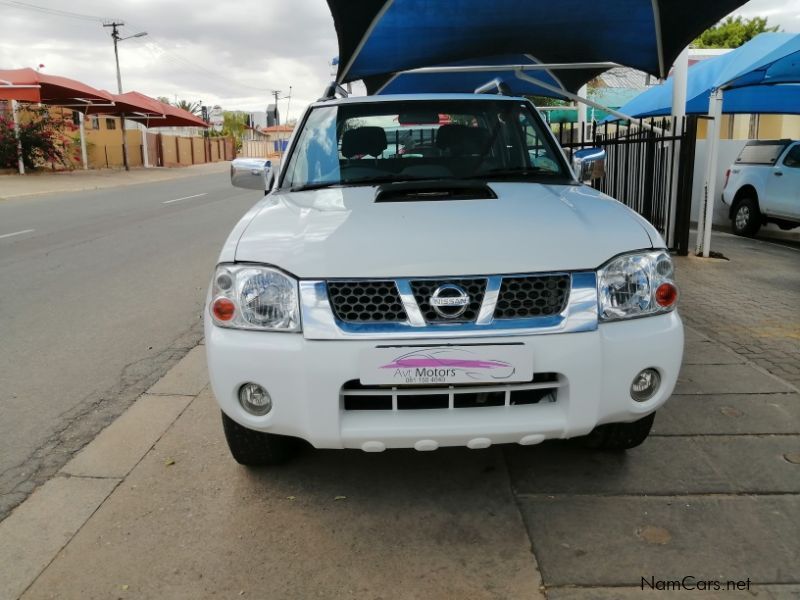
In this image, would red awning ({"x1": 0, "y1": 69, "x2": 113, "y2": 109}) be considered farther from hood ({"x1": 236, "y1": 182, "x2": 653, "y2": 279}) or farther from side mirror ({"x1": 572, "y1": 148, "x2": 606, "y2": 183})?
hood ({"x1": 236, "y1": 182, "x2": 653, "y2": 279})

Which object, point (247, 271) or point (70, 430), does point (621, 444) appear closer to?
point (247, 271)

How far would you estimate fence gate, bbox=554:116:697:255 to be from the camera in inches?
358

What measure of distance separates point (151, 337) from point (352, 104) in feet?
8.65

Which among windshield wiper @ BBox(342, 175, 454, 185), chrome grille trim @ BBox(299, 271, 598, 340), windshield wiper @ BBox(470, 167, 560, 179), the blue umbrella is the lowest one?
chrome grille trim @ BBox(299, 271, 598, 340)

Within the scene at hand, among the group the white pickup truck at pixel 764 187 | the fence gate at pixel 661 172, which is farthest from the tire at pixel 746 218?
the fence gate at pixel 661 172

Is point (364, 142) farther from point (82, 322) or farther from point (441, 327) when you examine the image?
point (82, 322)

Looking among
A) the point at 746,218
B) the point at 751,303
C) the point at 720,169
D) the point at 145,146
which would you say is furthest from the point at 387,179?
the point at 145,146

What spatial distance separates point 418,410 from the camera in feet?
9.02

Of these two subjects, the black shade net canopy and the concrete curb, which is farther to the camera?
the black shade net canopy

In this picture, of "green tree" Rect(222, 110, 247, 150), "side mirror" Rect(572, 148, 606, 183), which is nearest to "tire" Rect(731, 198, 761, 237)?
"side mirror" Rect(572, 148, 606, 183)

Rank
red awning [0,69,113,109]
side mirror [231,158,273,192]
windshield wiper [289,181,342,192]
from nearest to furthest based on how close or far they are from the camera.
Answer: windshield wiper [289,181,342,192]
side mirror [231,158,273,192]
red awning [0,69,113,109]

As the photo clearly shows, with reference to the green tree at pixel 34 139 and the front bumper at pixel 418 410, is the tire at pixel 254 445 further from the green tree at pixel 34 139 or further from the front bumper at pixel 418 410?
the green tree at pixel 34 139

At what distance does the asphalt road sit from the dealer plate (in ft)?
5.90

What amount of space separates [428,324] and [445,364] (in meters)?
0.16
